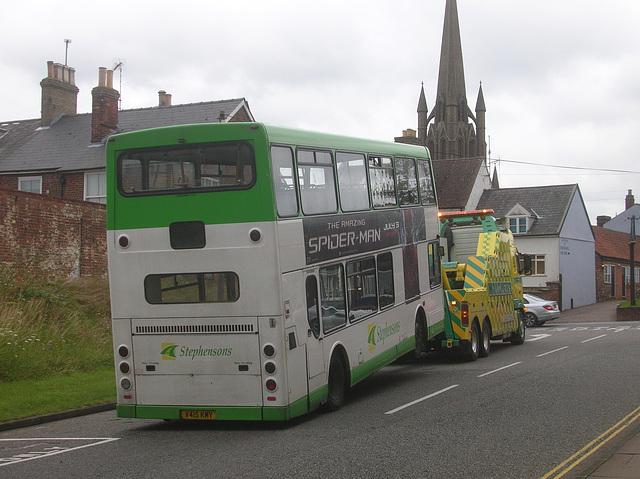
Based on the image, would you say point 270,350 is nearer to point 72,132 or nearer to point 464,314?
point 464,314

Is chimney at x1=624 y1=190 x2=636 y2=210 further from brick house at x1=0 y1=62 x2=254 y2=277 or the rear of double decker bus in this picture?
Result: the rear of double decker bus

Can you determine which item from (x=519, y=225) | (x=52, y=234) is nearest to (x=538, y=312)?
(x=519, y=225)

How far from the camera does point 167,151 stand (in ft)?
35.2

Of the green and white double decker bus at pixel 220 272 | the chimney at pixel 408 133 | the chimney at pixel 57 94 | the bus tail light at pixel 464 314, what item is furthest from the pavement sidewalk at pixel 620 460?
the chimney at pixel 408 133

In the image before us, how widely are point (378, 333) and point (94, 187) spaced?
20.2 m

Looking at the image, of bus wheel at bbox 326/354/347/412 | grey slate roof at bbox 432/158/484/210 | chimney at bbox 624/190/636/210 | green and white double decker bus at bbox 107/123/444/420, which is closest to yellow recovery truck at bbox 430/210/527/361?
bus wheel at bbox 326/354/347/412

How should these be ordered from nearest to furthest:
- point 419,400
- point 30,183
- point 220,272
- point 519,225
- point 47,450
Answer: point 47,450, point 220,272, point 419,400, point 30,183, point 519,225

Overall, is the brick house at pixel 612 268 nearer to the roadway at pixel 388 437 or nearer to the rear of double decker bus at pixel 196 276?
the roadway at pixel 388 437

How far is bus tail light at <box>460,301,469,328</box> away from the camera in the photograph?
18062 mm

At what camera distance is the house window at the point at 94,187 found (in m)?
30.7

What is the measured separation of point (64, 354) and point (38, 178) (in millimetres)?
17030

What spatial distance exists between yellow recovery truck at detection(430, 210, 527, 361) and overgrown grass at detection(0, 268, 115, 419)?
7785mm

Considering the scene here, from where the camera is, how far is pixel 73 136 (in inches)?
1325

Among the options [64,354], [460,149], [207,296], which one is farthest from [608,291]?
[207,296]
